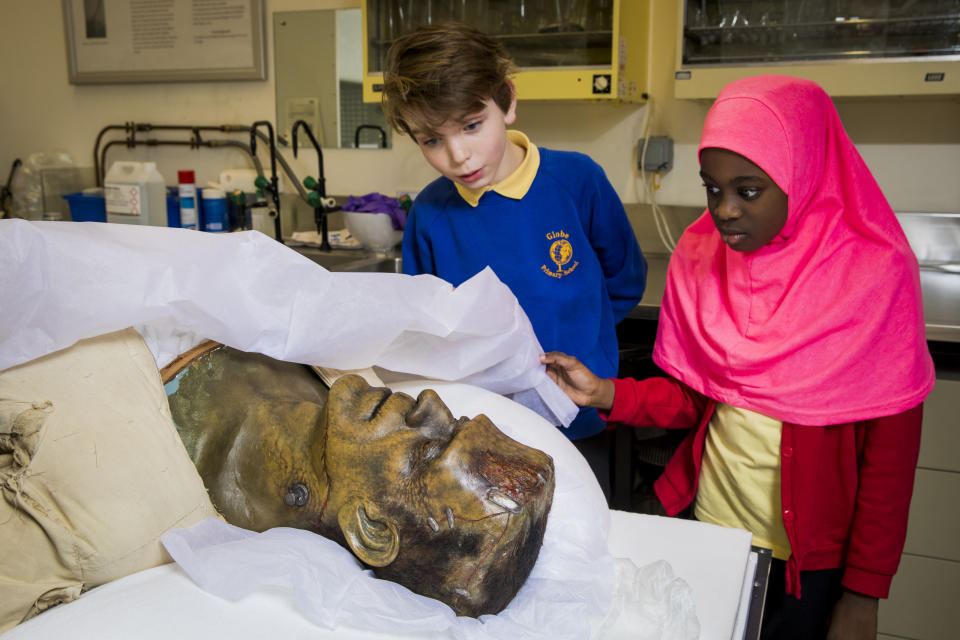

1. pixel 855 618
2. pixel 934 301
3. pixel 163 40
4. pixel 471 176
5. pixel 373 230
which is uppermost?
pixel 163 40

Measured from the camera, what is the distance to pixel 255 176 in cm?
307

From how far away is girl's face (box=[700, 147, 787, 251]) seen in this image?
1.10 meters

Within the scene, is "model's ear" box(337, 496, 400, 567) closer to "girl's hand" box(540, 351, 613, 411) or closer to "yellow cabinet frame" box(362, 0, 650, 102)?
"girl's hand" box(540, 351, 613, 411)

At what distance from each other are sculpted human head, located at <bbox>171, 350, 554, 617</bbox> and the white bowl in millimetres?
1751

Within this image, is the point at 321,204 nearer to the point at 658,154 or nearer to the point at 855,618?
the point at 658,154

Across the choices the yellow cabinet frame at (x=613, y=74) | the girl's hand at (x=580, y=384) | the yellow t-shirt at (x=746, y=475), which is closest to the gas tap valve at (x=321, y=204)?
the yellow cabinet frame at (x=613, y=74)

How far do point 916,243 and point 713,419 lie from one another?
1.45 metres

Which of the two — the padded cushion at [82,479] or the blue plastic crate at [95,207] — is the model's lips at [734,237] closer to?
the padded cushion at [82,479]

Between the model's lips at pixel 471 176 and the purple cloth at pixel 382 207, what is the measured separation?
4.13 feet

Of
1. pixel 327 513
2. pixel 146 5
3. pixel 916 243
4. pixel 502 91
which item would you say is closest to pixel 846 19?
pixel 916 243

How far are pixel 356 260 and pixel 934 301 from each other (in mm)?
1680

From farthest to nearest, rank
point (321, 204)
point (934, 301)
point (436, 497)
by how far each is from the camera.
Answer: point (321, 204) → point (934, 301) → point (436, 497)

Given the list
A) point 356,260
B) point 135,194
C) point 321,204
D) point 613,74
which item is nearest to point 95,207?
point 135,194

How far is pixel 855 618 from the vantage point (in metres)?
1.14
